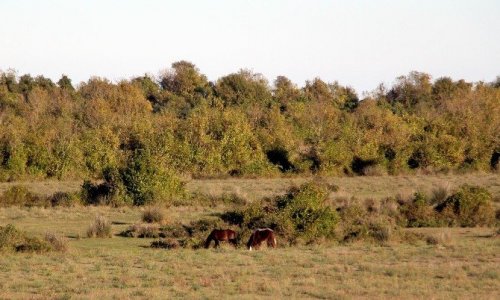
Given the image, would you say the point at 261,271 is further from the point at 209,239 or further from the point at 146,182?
the point at 146,182

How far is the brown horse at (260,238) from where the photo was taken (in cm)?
2138

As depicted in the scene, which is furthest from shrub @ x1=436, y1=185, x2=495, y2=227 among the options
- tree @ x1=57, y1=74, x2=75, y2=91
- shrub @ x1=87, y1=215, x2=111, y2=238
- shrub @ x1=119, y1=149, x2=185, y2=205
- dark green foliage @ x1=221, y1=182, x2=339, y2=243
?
tree @ x1=57, y1=74, x2=75, y2=91

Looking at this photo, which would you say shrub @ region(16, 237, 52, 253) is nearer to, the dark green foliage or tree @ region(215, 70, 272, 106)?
the dark green foliage

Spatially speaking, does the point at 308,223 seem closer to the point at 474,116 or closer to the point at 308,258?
the point at 308,258

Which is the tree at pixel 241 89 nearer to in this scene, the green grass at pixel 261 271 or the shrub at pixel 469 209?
the shrub at pixel 469 209

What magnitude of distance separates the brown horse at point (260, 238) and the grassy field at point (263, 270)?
288mm

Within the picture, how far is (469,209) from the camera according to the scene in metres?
27.1

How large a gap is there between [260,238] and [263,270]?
3.73 meters

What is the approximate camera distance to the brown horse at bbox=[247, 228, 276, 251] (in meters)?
21.4

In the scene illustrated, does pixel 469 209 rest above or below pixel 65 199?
below

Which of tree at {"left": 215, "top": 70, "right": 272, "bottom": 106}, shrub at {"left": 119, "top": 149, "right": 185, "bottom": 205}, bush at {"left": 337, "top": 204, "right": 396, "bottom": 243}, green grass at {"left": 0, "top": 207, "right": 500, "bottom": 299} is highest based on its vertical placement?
tree at {"left": 215, "top": 70, "right": 272, "bottom": 106}

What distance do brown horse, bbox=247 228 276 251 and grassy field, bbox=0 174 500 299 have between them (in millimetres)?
288

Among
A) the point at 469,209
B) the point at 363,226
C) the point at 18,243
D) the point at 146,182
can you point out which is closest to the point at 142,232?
the point at 18,243

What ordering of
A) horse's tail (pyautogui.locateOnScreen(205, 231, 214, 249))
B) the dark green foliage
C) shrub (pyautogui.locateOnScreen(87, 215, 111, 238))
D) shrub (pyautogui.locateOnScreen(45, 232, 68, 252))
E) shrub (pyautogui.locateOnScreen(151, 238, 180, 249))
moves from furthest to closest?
shrub (pyautogui.locateOnScreen(87, 215, 111, 238)) → the dark green foliage → shrub (pyautogui.locateOnScreen(151, 238, 180, 249)) → horse's tail (pyautogui.locateOnScreen(205, 231, 214, 249)) → shrub (pyautogui.locateOnScreen(45, 232, 68, 252))
